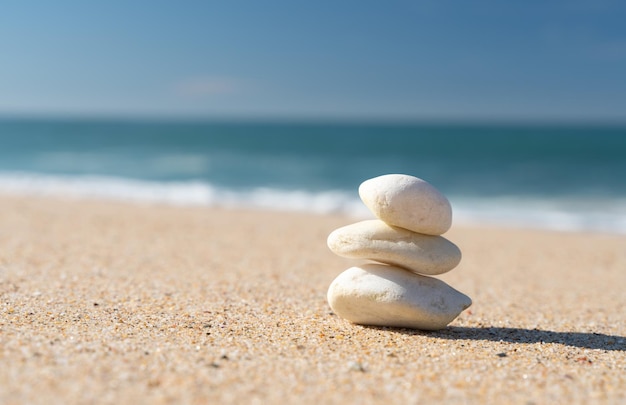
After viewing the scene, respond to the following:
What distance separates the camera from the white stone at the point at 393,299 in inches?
210

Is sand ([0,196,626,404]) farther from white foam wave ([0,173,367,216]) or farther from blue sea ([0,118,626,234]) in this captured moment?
blue sea ([0,118,626,234])

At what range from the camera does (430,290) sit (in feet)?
18.0

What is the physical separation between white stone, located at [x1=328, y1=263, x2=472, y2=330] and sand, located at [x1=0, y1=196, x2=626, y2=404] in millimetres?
146

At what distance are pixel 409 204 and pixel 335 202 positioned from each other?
1458 centimetres

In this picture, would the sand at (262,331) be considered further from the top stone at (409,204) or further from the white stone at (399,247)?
the top stone at (409,204)

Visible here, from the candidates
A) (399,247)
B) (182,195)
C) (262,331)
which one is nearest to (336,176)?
(182,195)

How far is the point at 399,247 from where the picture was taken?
5.41 m

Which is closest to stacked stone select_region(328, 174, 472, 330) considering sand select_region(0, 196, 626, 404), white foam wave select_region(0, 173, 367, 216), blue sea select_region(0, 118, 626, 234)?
sand select_region(0, 196, 626, 404)

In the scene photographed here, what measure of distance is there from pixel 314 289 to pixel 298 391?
384 cm

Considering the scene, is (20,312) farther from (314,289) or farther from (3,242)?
(3,242)

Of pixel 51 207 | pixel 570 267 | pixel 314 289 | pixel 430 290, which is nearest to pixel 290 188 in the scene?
pixel 51 207

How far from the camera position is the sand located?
151 inches

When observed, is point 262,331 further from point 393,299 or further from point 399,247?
point 399,247

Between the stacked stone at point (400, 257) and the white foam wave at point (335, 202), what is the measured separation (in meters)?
11.4
